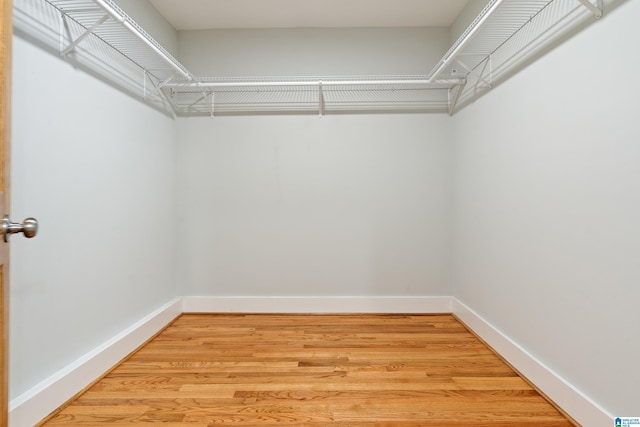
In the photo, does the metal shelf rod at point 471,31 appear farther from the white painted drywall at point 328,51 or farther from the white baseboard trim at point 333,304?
the white baseboard trim at point 333,304

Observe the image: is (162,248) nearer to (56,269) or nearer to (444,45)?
(56,269)

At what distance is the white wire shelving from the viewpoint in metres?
1.70

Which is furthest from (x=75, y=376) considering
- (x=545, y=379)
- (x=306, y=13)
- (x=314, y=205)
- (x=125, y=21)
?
(x=306, y=13)

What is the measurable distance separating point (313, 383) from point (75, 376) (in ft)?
4.04

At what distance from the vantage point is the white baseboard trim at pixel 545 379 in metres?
1.48

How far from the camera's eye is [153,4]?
2.66m

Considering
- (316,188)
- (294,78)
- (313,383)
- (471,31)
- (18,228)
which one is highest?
(294,78)

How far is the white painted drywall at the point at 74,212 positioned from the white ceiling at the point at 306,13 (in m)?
0.92

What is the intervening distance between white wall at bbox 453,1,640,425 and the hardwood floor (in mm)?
336

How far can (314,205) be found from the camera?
122 inches

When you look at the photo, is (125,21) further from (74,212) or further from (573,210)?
(573,210)

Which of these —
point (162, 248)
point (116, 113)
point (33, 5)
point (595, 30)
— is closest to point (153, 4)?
point (116, 113)

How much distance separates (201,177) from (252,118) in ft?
2.28

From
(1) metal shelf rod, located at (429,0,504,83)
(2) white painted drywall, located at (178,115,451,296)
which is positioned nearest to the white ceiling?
(1) metal shelf rod, located at (429,0,504,83)
